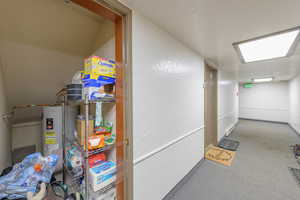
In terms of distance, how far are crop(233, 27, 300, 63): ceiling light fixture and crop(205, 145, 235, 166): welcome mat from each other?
93.3 inches

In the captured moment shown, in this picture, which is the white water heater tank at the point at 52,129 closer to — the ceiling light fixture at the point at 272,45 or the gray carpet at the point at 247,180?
the gray carpet at the point at 247,180

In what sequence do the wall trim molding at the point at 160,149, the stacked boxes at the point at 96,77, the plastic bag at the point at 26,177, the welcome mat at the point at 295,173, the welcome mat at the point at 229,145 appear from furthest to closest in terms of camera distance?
the welcome mat at the point at 229,145 < the welcome mat at the point at 295,173 < the wall trim molding at the point at 160,149 < the stacked boxes at the point at 96,77 < the plastic bag at the point at 26,177

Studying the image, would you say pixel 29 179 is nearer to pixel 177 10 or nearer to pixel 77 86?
pixel 77 86

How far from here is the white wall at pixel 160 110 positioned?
1.19m

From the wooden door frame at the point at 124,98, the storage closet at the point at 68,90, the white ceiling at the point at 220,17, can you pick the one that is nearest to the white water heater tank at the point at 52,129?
the storage closet at the point at 68,90

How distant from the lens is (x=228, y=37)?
1.70 m

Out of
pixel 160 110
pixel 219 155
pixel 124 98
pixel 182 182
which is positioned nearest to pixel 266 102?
pixel 219 155

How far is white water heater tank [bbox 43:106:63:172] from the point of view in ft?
5.09

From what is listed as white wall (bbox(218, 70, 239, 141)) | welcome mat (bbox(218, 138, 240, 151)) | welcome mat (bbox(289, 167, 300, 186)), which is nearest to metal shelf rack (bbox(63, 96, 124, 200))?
welcome mat (bbox(289, 167, 300, 186))

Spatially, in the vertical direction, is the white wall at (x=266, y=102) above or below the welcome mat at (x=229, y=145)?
above

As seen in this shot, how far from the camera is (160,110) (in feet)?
4.76

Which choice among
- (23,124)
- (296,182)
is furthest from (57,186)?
(296,182)

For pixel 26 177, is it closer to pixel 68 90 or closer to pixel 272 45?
pixel 68 90

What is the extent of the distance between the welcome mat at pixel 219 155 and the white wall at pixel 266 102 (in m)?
6.09
